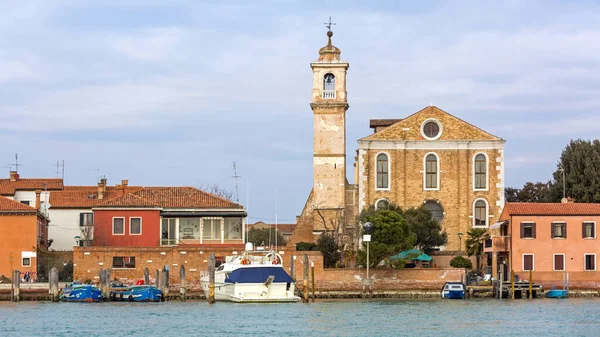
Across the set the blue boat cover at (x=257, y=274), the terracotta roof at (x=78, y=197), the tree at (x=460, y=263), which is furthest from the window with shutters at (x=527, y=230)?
the terracotta roof at (x=78, y=197)

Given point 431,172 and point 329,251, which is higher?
point 431,172

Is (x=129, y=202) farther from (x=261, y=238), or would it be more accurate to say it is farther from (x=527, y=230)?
(x=261, y=238)

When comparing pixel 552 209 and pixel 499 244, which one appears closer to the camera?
pixel 552 209

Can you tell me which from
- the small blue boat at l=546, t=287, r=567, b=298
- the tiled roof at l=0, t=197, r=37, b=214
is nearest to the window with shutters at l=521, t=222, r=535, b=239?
the small blue boat at l=546, t=287, r=567, b=298

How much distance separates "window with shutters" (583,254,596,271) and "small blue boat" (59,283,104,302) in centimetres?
2526

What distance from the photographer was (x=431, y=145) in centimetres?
8088

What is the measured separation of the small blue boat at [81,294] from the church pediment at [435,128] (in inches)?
943

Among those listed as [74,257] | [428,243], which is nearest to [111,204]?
[74,257]

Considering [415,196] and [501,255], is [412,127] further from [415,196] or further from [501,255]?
[501,255]

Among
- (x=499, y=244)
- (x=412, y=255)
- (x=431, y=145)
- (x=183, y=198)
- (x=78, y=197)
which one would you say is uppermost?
(x=431, y=145)

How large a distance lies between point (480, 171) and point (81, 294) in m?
29.1

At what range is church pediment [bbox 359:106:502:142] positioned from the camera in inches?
3179

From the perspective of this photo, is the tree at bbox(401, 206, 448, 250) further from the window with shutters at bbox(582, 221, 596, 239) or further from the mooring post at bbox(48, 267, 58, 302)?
the mooring post at bbox(48, 267, 58, 302)

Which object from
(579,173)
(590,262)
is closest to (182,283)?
(590,262)
